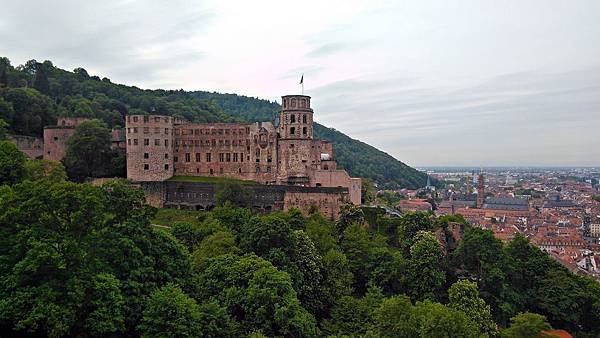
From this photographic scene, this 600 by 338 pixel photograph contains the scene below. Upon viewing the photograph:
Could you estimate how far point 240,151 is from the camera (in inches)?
2751

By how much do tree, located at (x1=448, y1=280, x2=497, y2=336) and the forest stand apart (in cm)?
9

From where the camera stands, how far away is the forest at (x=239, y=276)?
24547 millimetres

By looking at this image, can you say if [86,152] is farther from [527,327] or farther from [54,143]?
[527,327]

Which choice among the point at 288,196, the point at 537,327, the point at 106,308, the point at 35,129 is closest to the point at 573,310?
the point at 537,327

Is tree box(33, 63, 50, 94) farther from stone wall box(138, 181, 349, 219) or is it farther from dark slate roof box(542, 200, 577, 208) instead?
dark slate roof box(542, 200, 577, 208)

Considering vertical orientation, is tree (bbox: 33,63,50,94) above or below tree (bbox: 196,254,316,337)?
above

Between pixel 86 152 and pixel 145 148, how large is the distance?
7383mm

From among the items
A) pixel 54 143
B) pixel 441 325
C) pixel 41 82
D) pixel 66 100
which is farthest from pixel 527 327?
pixel 41 82

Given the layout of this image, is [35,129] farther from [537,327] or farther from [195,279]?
[537,327]

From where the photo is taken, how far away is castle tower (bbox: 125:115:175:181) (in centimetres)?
6531

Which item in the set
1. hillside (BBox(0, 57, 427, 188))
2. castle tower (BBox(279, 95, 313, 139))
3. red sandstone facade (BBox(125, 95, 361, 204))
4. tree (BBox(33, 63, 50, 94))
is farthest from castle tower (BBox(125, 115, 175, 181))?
tree (BBox(33, 63, 50, 94))

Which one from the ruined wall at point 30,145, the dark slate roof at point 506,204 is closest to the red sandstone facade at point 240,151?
the ruined wall at point 30,145

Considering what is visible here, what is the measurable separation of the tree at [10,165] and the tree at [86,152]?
26.2 metres

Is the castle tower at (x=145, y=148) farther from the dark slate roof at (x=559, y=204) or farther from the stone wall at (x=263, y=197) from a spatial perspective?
the dark slate roof at (x=559, y=204)
